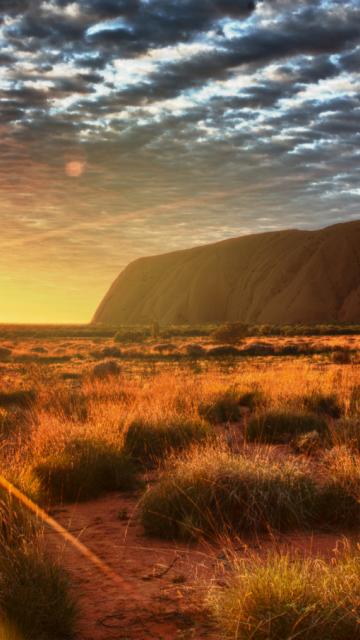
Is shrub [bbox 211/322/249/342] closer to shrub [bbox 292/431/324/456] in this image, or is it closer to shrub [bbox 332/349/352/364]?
shrub [bbox 332/349/352/364]

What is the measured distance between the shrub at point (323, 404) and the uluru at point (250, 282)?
9062 cm

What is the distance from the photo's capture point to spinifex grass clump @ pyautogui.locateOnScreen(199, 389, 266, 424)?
1343 centimetres

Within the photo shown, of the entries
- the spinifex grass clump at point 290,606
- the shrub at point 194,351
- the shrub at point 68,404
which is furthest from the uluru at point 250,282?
the spinifex grass clump at point 290,606

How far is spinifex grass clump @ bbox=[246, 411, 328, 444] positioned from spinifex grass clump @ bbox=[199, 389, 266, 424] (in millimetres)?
1132

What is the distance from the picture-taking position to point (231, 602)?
13.7 ft

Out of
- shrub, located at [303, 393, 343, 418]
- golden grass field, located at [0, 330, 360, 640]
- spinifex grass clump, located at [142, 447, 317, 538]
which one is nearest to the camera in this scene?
golden grass field, located at [0, 330, 360, 640]

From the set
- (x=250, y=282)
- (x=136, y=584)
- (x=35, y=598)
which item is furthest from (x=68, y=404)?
(x=250, y=282)

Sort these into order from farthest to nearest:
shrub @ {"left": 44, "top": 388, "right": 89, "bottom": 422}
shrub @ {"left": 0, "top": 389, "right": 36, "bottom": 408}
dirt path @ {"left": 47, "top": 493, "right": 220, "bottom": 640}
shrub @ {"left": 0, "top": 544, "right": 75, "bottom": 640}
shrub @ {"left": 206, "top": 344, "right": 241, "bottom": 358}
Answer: shrub @ {"left": 206, "top": 344, "right": 241, "bottom": 358}
shrub @ {"left": 0, "top": 389, "right": 36, "bottom": 408}
shrub @ {"left": 44, "top": 388, "right": 89, "bottom": 422}
dirt path @ {"left": 47, "top": 493, "right": 220, "bottom": 640}
shrub @ {"left": 0, "top": 544, "right": 75, "bottom": 640}

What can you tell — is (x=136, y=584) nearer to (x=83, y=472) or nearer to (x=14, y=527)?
(x=14, y=527)

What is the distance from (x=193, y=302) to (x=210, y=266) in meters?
10.6

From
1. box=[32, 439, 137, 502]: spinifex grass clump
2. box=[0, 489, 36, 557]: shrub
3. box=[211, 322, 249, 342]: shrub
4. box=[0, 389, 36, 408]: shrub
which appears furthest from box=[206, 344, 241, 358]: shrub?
box=[0, 489, 36, 557]: shrub

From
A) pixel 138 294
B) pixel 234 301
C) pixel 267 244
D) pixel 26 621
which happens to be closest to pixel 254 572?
pixel 26 621

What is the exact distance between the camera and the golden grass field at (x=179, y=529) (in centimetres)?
422

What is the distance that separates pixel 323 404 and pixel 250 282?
4833 inches
